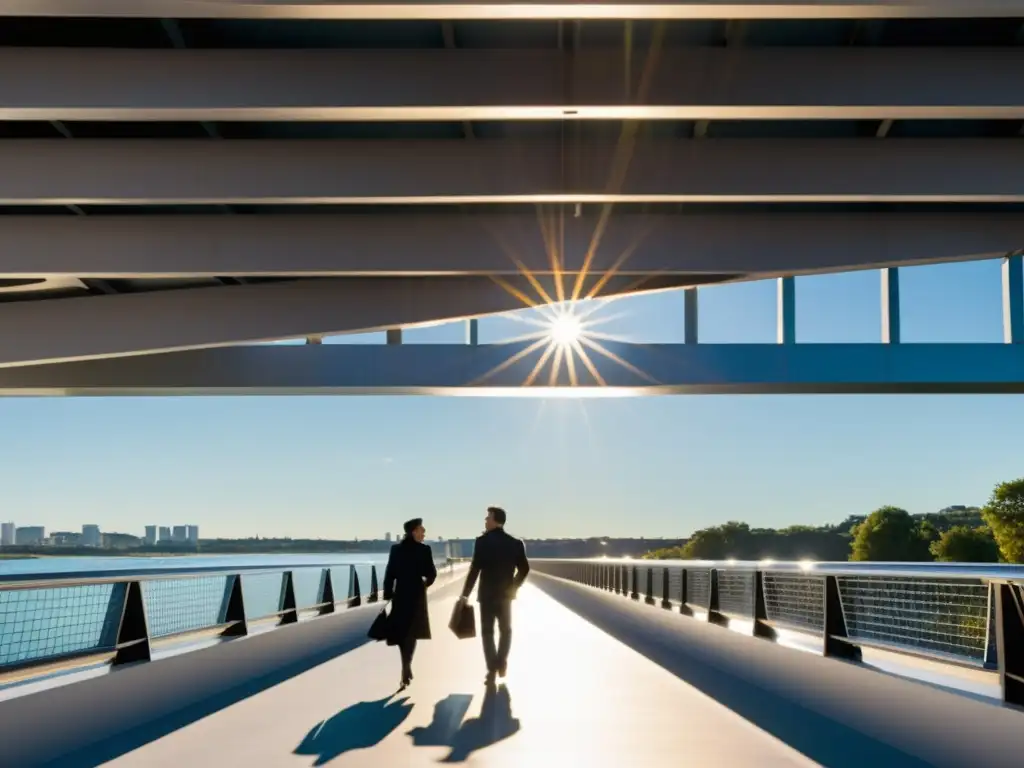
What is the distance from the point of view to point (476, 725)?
457 inches

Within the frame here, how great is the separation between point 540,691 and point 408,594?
1.83 metres

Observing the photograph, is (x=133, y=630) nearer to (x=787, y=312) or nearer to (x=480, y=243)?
(x=480, y=243)

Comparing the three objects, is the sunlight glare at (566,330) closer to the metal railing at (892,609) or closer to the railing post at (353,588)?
the railing post at (353,588)

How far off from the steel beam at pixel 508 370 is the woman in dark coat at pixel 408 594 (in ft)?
51.6

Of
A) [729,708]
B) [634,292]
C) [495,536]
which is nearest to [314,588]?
[634,292]

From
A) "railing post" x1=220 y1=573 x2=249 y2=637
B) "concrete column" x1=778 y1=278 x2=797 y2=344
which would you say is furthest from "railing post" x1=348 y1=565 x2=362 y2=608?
"railing post" x1=220 y1=573 x2=249 y2=637

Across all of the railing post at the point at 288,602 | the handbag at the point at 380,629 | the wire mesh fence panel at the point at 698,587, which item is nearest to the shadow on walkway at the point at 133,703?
the handbag at the point at 380,629

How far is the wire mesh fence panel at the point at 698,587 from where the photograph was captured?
904 inches

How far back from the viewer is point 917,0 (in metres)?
10.5

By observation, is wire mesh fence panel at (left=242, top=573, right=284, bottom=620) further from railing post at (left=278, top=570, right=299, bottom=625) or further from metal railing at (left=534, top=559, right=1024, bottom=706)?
metal railing at (left=534, top=559, right=1024, bottom=706)

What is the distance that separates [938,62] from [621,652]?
1083 cm

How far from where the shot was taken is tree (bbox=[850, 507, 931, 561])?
143 m

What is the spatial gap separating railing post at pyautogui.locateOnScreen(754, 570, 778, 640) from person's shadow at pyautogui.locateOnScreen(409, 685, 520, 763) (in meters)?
3.58

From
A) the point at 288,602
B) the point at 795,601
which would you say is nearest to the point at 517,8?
the point at 795,601
